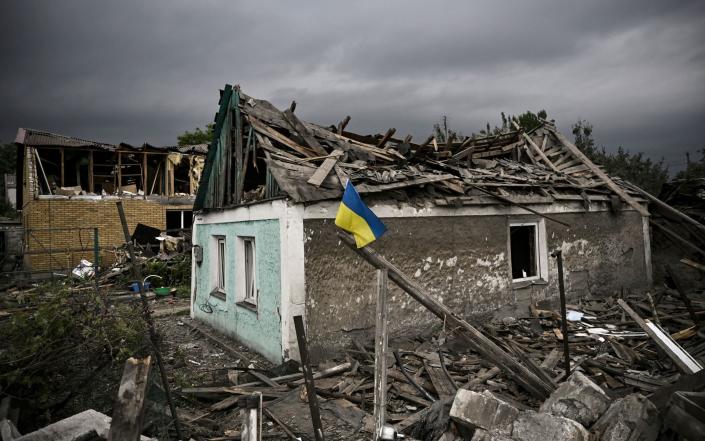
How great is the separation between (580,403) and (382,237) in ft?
12.8

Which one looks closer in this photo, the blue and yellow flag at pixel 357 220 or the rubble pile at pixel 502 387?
the rubble pile at pixel 502 387

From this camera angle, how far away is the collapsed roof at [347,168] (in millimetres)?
6832

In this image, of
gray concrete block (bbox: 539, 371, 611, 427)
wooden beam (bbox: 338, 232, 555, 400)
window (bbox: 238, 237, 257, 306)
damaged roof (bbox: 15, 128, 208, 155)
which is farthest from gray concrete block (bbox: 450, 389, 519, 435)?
damaged roof (bbox: 15, 128, 208, 155)

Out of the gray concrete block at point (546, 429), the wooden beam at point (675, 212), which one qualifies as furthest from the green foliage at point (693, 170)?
the gray concrete block at point (546, 429)

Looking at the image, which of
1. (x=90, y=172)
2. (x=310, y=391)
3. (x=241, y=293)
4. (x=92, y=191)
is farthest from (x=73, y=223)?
(x=310, y=391)

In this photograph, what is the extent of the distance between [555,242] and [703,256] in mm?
5480

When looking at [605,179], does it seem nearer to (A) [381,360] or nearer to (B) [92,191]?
(A) [381,360]

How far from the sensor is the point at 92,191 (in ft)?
65.5

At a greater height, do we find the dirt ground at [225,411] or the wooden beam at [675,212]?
the wooden beam at [675,212]

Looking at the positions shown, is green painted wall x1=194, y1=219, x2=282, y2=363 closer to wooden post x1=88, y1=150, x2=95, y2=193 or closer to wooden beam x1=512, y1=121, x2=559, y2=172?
wooden beam x1=512, y1=121, x2=559, y2=172

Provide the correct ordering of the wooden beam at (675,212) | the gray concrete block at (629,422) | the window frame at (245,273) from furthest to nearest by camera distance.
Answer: the wooden beam at (675,212) < the window frame at (245,273) < the gray concrete block at (629,422)

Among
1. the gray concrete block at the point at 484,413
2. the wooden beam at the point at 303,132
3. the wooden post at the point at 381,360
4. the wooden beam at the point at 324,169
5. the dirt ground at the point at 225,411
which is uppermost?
the wooden beam at the point at 303,132

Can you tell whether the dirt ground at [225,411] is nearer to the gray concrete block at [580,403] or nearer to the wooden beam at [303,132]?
the gray concrete block at [580,403]

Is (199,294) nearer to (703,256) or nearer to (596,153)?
(703,256)
